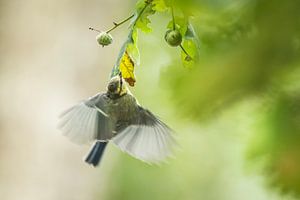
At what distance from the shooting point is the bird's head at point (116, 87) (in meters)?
0.80

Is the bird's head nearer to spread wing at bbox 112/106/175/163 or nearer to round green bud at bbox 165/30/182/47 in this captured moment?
spread wing at bbox 112/106/175/163

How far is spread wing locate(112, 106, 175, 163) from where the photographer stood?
0.85 metres

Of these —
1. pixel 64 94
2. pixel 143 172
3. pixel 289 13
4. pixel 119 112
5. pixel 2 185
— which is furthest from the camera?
pixel 143 172

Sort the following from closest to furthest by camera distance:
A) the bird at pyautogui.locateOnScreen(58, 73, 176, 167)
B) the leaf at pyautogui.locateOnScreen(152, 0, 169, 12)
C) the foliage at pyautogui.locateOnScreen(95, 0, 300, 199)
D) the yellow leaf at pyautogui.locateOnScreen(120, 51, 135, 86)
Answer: the foliage at pyautogui.locateOnScreen(95, 0, 300, 199)
the leaf at pyautogui.locateOnScreen(152, 0, 169, 12)
the yellow leaf at pyautogui.locateOnScreen(120, 51, 135, 86)
the bird at pyautogui.locateOnScreen(58, 73, 176, 167)

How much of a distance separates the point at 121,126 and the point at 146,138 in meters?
0.05

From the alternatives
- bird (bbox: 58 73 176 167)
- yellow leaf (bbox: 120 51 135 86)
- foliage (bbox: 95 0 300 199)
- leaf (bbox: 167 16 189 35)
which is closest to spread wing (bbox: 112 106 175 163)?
bird (bbox: 58 73 176 167)

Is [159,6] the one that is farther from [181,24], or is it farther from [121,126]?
[121,126]

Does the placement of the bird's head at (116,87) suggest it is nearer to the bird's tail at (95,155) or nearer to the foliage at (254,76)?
the bird's tail at (95,155)

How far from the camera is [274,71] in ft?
1.07

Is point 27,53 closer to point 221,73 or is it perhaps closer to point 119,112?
point 119,112

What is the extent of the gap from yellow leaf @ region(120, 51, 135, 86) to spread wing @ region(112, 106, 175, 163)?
0.11 meters

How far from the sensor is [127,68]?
2.42 feet

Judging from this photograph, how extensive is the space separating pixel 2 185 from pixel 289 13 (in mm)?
2791

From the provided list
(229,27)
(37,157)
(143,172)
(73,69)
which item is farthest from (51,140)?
(229,27)
